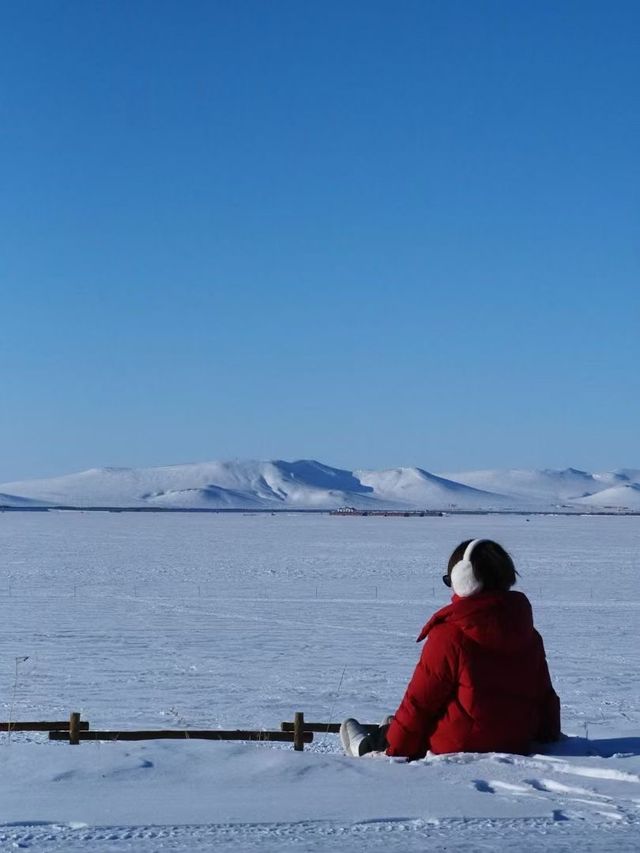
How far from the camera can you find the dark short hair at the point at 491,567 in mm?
4434

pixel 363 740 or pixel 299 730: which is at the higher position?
pixel 363 740

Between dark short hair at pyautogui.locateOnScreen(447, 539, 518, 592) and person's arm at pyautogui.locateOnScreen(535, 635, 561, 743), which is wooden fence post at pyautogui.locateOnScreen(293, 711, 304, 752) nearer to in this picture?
person's arm at pyautogui.locateOnScreen(535, 635, 561, 743)

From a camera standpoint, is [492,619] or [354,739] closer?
[492,619]

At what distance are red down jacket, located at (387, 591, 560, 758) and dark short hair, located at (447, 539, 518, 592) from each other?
5cm

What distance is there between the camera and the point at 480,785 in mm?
4051

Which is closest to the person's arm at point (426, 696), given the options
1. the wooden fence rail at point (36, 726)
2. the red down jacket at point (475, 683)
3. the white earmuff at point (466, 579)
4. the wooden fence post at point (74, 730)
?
the red down jacket at point (475, 683)

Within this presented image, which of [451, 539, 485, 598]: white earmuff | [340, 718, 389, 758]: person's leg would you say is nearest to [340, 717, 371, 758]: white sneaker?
[340, 718, 389, 758]: person's leg

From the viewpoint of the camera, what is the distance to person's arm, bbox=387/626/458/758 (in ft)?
14.4

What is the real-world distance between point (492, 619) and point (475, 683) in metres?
0.28

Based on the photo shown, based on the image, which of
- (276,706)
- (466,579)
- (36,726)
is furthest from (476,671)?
(276,706)

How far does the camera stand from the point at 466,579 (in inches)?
174

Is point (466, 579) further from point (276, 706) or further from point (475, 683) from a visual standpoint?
point (276, 706)

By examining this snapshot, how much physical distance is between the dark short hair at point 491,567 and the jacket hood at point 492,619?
44mm

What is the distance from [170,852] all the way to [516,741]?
182cm
